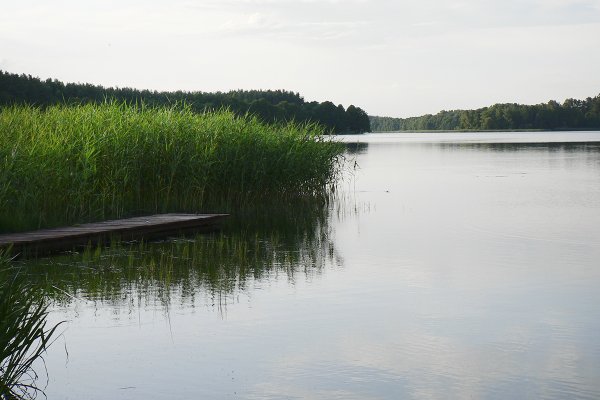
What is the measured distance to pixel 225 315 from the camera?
7.57m

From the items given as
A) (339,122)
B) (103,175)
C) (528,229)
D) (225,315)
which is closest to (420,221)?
(528,229)

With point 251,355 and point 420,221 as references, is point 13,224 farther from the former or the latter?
point 420,221

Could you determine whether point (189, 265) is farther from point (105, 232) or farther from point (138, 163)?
point (138, 163)

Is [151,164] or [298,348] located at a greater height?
[151,164]

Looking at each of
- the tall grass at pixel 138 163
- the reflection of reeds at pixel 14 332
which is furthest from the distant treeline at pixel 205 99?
the reflection of reeds at pixel 14 332

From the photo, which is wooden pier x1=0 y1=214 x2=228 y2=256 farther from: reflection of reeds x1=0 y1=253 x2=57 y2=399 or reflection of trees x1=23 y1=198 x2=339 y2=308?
reflection of reeds x1=0 y1=253 x2=57 y2=399

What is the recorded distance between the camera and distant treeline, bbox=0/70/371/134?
47.6 metres

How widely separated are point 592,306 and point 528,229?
246 inches

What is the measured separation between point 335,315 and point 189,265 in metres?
2.98

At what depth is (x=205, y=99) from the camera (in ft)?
243

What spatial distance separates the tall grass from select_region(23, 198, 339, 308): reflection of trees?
129 centimetres

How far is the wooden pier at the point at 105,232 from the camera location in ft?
33.6

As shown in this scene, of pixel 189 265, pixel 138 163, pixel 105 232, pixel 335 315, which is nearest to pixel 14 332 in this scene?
pixel 335 315

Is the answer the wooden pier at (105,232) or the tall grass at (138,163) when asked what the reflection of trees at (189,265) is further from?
the tall grass at (138,163)
